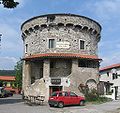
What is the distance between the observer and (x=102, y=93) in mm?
44625

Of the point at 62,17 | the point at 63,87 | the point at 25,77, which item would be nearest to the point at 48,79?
the point at 63,87

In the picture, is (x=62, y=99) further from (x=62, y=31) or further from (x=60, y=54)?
(x=62, y=31)

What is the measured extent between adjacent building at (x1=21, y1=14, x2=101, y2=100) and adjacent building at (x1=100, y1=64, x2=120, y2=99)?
374cm

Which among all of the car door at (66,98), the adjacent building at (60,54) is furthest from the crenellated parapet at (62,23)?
the car door at (66,98)

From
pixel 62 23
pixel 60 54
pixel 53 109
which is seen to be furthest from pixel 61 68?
pixel 53 109

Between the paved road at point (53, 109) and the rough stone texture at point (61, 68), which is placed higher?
the rough stone texture at point (61, 68)

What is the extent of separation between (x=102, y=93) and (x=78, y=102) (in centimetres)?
1163

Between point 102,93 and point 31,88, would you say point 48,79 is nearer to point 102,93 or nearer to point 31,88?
point 31,88

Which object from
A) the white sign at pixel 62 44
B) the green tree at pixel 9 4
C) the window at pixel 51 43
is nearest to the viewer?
the green tree at pixel 9 4

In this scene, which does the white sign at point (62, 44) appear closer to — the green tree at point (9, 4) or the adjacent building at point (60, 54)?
the adjacent building at point (60, 54)

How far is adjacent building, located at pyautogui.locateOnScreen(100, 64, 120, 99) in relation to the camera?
46375mm

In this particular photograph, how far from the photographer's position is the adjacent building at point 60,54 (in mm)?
42000

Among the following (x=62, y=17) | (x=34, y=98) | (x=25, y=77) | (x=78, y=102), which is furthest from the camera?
(x=25, y=77)

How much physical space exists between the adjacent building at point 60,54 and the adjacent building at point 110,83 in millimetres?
3741
